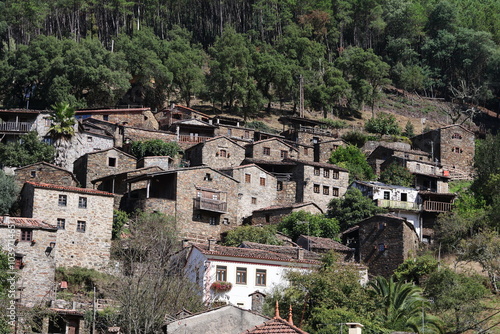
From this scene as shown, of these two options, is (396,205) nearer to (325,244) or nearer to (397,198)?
(397,198)

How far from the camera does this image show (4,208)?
52.5 m

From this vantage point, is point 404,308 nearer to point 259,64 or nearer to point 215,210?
point 215,210

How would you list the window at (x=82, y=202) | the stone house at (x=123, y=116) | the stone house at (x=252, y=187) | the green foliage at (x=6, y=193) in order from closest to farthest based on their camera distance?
the window at (x=82, y=202), the green foliage at (x=6, y=193), the stone house at (x=252, y=187), the stone house at (x=123, y=116)

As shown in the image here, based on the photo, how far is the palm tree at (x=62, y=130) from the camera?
212 feet

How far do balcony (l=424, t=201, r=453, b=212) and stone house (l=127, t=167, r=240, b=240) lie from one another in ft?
46.7

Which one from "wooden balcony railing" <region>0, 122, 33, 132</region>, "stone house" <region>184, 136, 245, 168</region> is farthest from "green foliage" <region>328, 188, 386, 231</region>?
"wooden balcony railing" <region>0, 122, 33, 132</region>

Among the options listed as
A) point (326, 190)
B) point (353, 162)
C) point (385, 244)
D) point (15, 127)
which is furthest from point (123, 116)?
point (385, 244)

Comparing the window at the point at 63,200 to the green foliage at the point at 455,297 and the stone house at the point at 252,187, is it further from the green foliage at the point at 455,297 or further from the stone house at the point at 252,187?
the green foliage at the point at 455,297

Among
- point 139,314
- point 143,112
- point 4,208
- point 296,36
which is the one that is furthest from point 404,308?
point 296,36

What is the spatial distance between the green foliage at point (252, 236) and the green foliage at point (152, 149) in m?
13.3

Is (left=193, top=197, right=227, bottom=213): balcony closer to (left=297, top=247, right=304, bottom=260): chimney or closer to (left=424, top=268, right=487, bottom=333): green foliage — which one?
(left=297, top=247, right=304, bottom=260): chimney

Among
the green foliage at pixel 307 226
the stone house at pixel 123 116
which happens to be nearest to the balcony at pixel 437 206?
the green foliage at pixel 307 226

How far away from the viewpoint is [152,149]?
65688 mm

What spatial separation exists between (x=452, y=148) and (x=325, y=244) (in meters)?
32.2
